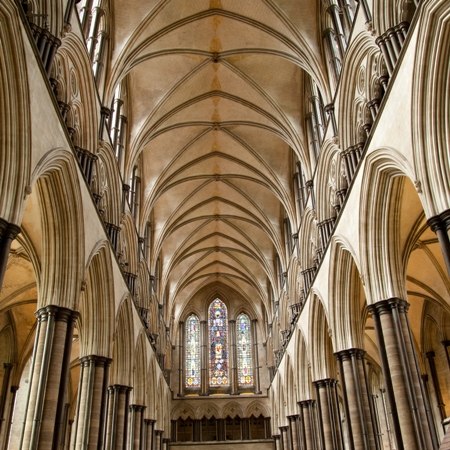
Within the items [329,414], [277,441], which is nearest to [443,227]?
[329,414]

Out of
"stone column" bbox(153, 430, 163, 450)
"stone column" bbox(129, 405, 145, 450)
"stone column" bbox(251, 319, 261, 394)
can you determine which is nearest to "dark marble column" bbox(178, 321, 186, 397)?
"stone column" bbox(251, 319, 261, 394)

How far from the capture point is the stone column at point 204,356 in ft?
93.8

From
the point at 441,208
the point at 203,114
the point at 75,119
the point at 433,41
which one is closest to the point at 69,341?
the point at 75,119

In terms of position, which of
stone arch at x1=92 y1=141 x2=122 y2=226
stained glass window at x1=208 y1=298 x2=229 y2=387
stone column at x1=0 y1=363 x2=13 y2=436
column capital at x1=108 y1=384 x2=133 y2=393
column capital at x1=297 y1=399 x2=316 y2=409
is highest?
stained glass window at x1=208 y1=298 x2=229 y2=387

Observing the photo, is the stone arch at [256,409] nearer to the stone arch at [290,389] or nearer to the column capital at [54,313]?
the stone arch at [290,389]

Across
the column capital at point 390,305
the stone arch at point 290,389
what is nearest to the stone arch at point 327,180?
Answer: the column capital at point 390,305

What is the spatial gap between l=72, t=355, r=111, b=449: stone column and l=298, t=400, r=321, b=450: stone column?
856 centimetres

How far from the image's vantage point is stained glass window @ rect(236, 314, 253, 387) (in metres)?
29.0

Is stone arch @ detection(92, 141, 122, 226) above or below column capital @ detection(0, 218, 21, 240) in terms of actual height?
above

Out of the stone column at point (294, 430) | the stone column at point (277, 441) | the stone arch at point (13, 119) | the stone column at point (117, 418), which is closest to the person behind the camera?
the stone arch at point (13, 119)

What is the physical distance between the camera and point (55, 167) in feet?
31.7

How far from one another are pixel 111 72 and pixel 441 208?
9.26 metres

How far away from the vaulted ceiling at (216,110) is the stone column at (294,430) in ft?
20.1

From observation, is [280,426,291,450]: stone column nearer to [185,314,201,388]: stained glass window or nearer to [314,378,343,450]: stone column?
[185,314,201,388]: stained glass window
